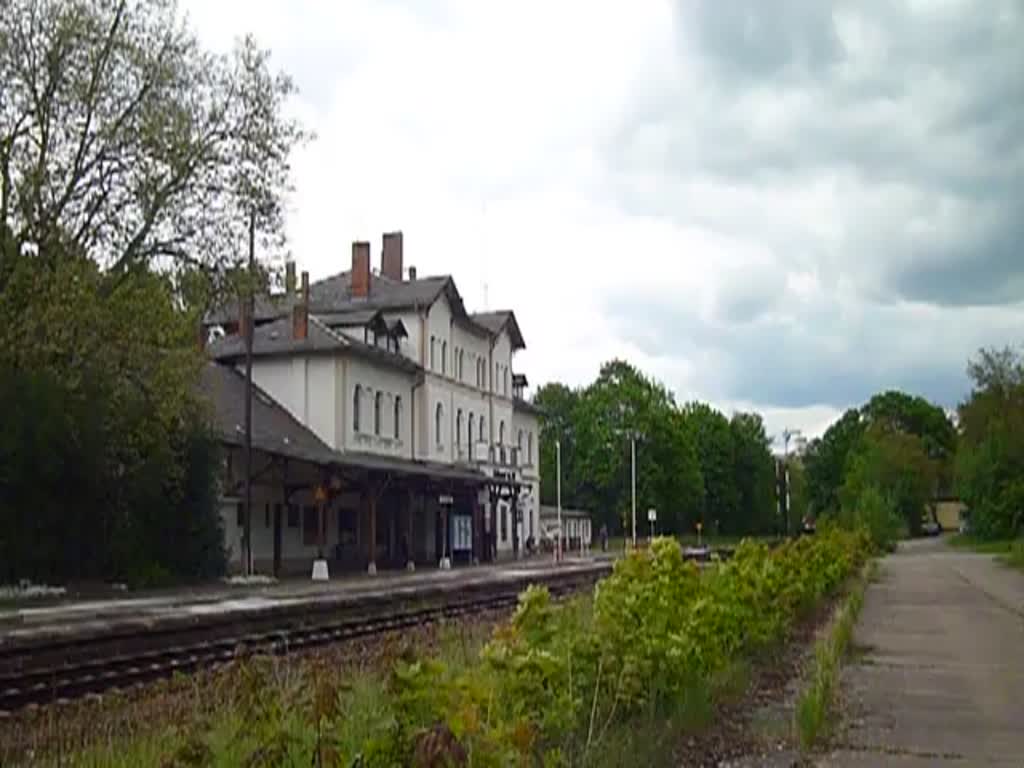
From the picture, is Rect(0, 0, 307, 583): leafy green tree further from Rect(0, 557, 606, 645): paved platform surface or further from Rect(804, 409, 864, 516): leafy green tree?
Rect(804, 409, 864, 516): leafy green tree

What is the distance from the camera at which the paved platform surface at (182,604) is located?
20219 mm

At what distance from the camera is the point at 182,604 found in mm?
26172

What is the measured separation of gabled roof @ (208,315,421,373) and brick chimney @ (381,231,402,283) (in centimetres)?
997

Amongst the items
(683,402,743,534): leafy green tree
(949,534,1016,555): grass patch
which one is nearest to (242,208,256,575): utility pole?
(949,534,1016,555): grass patch

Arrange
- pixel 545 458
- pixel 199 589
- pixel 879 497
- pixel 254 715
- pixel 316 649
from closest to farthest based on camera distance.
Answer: pixel 254 715
pixel 316 649
pixel 199 589
pixel 879 497
pixel 545 458

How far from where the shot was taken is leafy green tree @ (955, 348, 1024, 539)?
58.2 m

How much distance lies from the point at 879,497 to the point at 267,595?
116 feet

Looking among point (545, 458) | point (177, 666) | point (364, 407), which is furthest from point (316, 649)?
point (545, 458)

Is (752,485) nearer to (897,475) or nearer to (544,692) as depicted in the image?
(897,475)

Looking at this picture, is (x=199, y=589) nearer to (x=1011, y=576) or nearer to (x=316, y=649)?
(x=316, y=649)

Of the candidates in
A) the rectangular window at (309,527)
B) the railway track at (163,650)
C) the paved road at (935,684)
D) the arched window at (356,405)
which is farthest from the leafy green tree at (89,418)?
the arched window at (356,405)

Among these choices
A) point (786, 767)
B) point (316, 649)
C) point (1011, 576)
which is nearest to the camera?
point (786, 767)

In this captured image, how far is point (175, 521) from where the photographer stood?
33844 millimetres

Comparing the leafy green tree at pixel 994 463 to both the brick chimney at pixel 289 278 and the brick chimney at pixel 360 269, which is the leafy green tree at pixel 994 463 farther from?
the brick chimney at pixel 289 278
